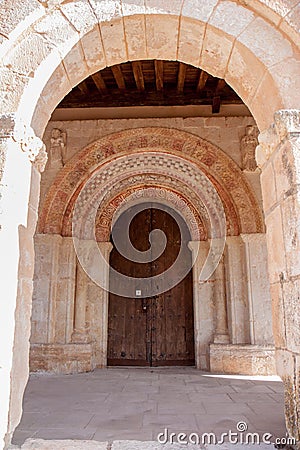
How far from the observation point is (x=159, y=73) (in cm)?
507

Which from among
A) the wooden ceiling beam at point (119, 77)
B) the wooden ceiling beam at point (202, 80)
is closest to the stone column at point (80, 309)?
the wooden ceiling beam at point (119, 77)

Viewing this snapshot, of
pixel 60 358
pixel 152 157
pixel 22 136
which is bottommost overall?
pixel 60 358

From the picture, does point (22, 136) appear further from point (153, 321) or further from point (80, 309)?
point (153, 321)

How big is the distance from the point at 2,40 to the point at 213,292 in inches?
169

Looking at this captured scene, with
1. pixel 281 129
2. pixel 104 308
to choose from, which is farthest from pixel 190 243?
pixel 281 129

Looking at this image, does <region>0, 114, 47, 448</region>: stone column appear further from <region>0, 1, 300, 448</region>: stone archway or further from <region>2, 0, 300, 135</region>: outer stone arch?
<region>2, 0, 300, 135</region>: outer stone arch

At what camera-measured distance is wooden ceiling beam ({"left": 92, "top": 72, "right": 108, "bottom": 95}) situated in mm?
5184

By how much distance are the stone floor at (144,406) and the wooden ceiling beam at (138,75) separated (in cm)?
389

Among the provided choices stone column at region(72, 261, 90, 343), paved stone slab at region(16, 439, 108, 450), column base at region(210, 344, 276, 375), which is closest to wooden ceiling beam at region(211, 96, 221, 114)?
stone column at region(72, 261, 90, 343)

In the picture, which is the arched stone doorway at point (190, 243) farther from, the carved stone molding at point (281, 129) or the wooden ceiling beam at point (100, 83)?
the carved stone molding at point (281, 129)

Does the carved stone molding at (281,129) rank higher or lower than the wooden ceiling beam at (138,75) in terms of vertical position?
lower

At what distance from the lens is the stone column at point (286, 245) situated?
201 cm

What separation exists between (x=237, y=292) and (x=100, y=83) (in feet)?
11.5

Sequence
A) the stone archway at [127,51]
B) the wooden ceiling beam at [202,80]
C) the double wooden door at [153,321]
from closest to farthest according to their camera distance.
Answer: the stone archway at [127,51]
the wooden ceiling beam at [202,80]
the double wooden door at [153,321]
